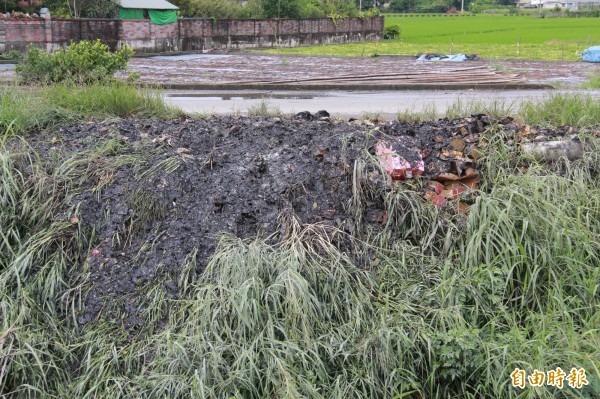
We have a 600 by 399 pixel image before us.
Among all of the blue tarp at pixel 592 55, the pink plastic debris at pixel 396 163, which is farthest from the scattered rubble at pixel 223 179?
the blue tarp at pixel 592 55

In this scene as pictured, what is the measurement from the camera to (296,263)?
4477 millimetres

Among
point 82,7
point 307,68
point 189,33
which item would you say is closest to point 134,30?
point 189,33

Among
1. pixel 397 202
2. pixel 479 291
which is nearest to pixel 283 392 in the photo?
pixel 479 291

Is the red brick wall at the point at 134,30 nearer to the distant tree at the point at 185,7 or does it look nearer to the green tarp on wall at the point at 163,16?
the green tarp on wall at the point at 163,16

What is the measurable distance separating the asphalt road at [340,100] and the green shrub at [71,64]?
1178 millimetres

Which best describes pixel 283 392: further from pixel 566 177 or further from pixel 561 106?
pixel 561 106

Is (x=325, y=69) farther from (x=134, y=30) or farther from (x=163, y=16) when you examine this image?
(x=163, y=16)

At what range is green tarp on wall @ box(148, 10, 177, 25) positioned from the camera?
31531 mm

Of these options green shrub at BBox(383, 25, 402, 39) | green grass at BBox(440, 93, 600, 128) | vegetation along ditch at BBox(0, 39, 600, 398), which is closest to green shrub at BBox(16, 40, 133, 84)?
vegetation along ditch at BBox(0, 39, 600, 398)

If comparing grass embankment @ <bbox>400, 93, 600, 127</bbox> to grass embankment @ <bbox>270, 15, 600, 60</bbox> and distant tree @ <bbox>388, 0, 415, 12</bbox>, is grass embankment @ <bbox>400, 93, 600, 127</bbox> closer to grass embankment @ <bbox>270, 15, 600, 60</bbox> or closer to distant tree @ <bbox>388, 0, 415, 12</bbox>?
grass embankment @ <bbox>270, 15, 600, 60</bbox>

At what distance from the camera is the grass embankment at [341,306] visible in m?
4.05

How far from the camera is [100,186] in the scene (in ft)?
17.4

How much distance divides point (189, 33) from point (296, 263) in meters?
29.2

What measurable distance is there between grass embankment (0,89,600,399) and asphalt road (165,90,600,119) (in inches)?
180
